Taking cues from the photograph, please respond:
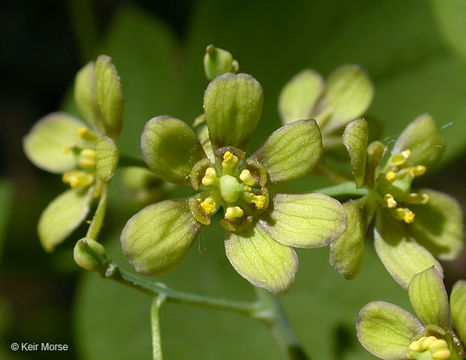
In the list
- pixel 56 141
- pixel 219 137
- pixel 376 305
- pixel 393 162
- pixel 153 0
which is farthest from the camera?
pixel 153 0

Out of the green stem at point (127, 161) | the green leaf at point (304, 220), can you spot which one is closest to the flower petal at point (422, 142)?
the green leaf at point (304, 220)

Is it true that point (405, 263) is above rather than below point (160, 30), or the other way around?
below

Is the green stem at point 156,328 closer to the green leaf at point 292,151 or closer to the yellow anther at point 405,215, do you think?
the green leaf at point 292,151

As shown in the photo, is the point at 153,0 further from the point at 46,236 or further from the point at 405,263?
the point at 405,263

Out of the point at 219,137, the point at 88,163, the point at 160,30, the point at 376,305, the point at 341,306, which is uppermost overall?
the point at 160,30

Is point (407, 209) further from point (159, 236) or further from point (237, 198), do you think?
point (159, 236)

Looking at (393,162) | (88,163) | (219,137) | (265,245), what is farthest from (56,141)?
(393,162)
